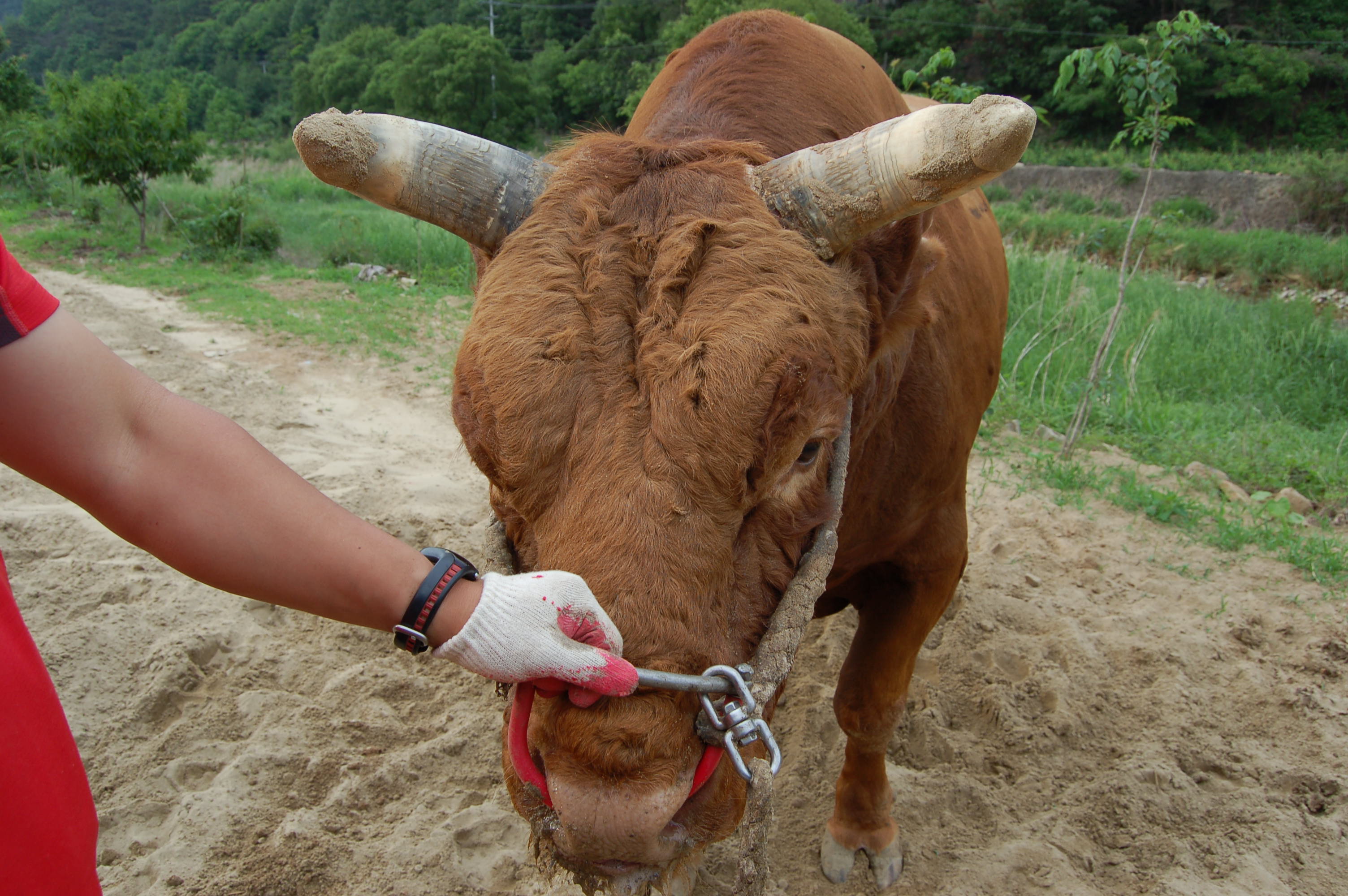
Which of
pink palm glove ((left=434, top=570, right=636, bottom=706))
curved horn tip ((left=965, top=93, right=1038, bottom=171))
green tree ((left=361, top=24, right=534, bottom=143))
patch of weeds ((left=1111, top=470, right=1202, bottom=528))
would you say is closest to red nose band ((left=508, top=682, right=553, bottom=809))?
pink palm glove ((left=434, top=570, right=636, bottom=706))

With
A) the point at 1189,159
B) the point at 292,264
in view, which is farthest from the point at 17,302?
the point at 1189,159

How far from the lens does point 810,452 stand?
5.98ft

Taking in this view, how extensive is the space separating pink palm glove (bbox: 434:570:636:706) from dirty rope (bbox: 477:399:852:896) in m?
0.25

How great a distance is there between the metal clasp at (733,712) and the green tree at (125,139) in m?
17.8

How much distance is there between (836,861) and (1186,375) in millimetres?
7559

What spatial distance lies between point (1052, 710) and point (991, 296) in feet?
5.91

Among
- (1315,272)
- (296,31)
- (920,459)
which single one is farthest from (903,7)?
(296,31)

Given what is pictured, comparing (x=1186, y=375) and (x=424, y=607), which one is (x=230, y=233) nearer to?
(x=1186, y=375)

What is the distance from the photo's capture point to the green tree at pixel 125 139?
628 inches

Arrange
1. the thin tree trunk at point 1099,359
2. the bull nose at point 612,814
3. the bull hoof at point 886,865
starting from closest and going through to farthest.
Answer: the bull nose at point 612,814
the bull hoof at point 886,865
the thin tree trunk at point 1099,359

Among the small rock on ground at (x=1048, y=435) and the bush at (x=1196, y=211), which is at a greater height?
the small rock on ground at (x=1048, y=435)

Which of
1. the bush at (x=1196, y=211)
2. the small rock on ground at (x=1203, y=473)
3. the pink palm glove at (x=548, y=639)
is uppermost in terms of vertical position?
the pink palm glove at (x=548, y=639)

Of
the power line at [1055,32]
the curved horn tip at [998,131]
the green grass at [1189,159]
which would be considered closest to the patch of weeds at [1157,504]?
the curved horn tip at [998,131]

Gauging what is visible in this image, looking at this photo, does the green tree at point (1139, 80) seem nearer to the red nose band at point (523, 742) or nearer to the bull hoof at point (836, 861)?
the bull hoof at point (836, 861)
